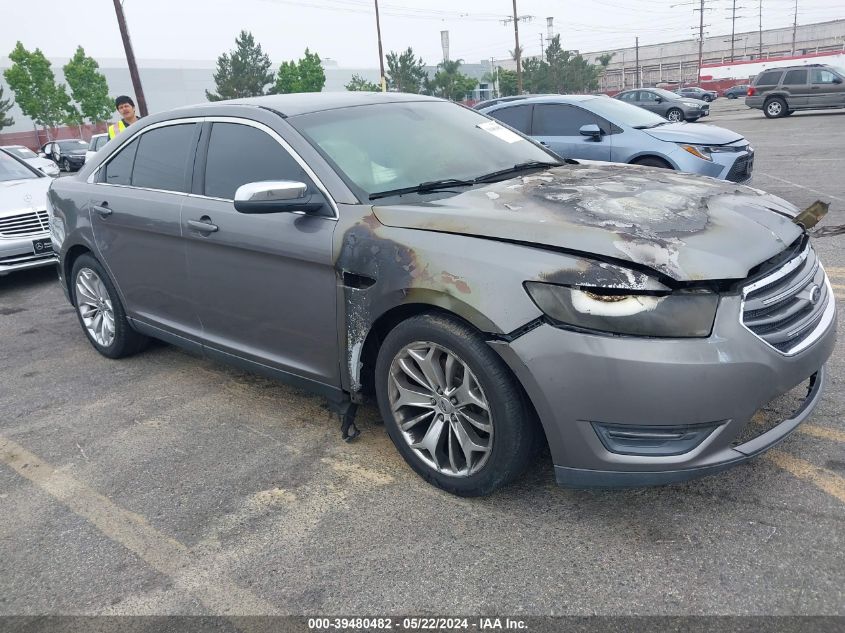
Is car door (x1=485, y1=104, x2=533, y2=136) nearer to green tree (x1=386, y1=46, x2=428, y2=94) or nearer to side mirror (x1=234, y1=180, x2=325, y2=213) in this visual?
side mirror (x1=234, y1=180, x2=325, y2=213)

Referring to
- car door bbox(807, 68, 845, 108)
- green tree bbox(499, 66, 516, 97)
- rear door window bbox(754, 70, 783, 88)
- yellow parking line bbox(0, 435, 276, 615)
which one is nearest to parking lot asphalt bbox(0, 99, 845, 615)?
yellow parking line bbox(0, 435, 276, 615)

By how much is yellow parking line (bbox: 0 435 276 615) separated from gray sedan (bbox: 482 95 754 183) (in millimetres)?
6693

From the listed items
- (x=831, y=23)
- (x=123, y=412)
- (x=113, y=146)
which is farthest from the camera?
(x=831, y=23)

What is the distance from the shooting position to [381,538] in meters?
2.79

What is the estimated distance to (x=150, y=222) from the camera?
4.12 meters

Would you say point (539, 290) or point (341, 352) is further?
point (341, 352)

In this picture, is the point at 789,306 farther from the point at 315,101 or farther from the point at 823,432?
the point at 315,101

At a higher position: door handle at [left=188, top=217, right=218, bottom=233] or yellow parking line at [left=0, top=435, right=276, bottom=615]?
door handle at [left=188, top=217, right=218, bottom=233]

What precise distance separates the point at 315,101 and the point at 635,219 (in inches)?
78.4

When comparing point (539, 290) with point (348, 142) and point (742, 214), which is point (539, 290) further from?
point (348, 142)

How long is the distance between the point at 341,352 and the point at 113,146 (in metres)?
2.64

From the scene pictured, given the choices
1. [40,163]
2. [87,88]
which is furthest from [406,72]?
[40,163]

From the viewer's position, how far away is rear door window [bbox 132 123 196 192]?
13.3ft

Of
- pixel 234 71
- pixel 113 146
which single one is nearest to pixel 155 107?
pixel 234 71
